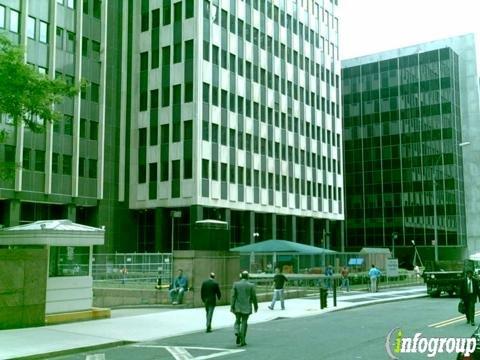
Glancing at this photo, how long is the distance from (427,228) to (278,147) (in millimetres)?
29859

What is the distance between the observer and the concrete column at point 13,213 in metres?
43.1

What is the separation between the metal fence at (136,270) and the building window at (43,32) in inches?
807

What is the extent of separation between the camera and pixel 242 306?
15023mm

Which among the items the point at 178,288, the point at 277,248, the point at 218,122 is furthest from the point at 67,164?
the point at 178,288

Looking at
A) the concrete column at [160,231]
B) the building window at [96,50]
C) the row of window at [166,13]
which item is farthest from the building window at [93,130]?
the row of window at [166,13]

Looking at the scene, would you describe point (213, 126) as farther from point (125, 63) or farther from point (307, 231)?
point (307, 231)

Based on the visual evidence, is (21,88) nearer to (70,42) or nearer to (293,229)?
(70,42)

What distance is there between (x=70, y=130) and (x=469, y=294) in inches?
1459

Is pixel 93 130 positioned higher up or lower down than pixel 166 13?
lower down

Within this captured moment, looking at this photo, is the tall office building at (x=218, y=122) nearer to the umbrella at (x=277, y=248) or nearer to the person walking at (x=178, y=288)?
the umbrella at (x=277, y=248)

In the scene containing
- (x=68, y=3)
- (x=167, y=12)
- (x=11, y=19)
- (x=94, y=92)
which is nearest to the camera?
(x=11, y=19)

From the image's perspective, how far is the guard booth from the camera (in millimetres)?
17781

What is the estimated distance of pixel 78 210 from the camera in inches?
1976

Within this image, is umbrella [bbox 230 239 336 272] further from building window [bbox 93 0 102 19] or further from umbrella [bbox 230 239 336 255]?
building window [bbox 93 0 102 19]
